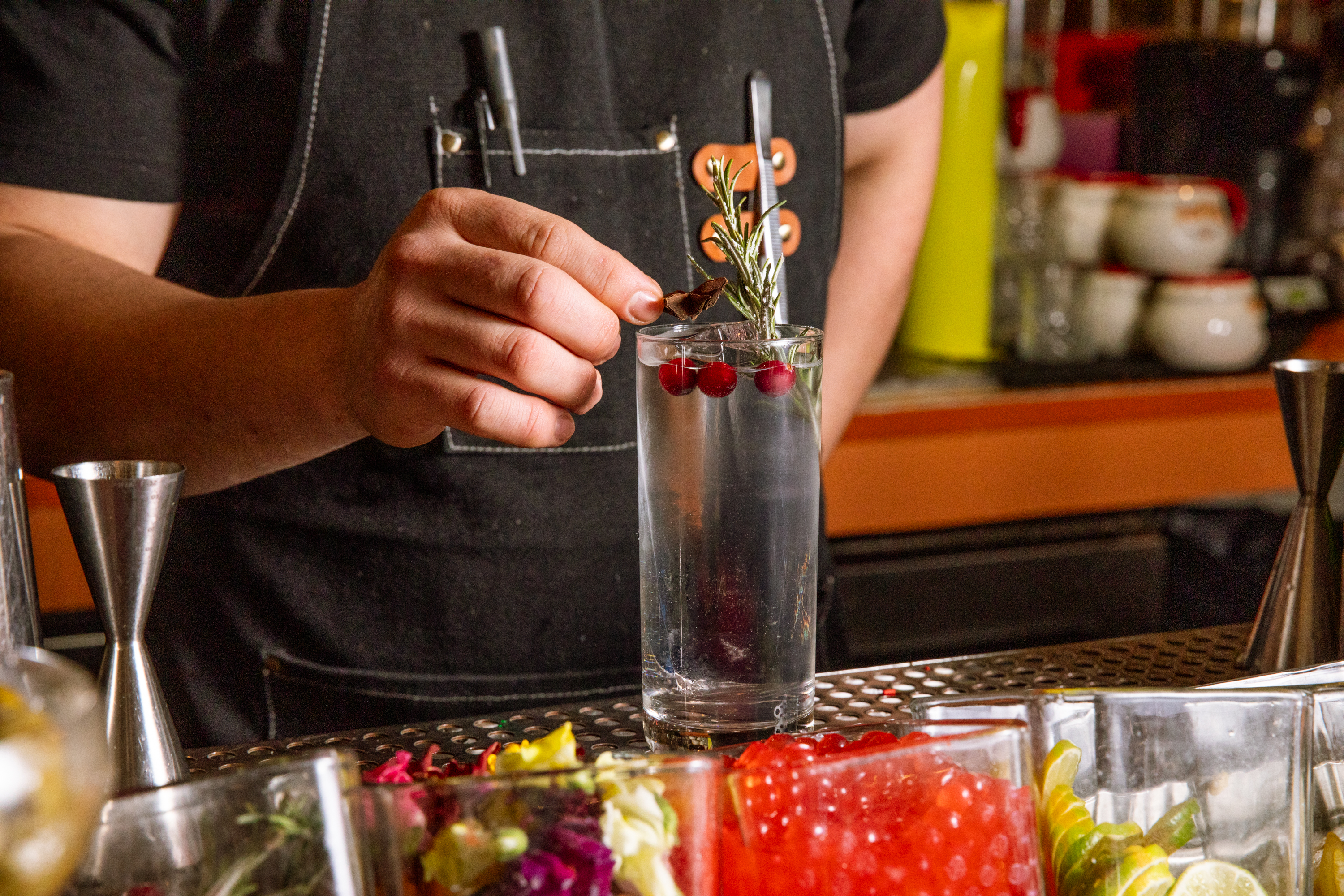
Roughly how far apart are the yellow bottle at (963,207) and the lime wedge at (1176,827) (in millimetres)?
1478

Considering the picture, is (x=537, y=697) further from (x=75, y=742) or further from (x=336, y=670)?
(x=75, y=742)

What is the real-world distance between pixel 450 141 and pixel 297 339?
0.26 m

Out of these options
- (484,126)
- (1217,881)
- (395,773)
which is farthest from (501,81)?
(1217,881)

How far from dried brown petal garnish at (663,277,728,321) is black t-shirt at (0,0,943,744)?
0.38 m

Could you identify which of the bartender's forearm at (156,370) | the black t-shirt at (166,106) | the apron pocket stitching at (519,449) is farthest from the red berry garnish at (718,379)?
the black t-shirt at (166,106)

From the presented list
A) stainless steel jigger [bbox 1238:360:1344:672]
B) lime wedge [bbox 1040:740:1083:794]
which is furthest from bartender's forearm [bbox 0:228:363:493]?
stainless steel jigger [bbox 1238:360:1344:672]

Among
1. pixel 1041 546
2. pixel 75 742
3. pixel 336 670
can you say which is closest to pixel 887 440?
pixel 1041 546

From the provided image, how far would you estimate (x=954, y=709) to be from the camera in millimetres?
510

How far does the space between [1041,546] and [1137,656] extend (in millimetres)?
1152

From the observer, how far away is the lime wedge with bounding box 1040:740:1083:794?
493mm

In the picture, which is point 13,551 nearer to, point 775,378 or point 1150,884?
point 775,378

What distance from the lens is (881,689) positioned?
2.46 ft

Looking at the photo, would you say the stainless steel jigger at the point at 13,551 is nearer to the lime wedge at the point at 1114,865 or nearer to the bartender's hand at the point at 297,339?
the bartender's hand at the point at 297,339

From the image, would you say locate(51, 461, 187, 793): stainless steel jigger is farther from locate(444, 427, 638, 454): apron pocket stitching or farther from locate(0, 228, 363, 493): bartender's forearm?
locate(444, 427, 638, 454): apron pocket stitching
